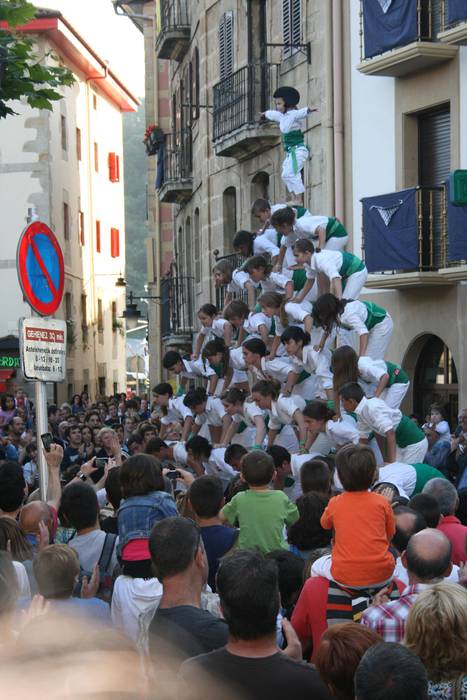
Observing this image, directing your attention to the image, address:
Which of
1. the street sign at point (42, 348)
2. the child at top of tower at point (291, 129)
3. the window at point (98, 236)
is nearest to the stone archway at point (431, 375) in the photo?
the child at top of tower at point (291, 129)

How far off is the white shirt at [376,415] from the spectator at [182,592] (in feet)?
17.7

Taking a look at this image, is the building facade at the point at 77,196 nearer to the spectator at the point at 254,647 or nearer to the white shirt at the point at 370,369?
the white shirt at the point at 370,369

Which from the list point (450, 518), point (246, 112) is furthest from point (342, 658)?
point (246, 112)

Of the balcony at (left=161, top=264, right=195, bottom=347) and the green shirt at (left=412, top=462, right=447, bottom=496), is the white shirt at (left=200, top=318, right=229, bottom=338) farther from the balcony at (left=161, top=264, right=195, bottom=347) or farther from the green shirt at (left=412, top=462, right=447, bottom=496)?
the balcony at (left=161, top=264, right=195, bottom=347)

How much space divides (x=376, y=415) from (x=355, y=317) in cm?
159

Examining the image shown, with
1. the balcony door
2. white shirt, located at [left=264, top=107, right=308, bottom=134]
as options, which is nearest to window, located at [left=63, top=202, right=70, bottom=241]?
the balcony door

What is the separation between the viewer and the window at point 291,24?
69.2ft

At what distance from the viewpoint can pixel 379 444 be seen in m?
10.5

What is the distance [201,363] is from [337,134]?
20.4ft

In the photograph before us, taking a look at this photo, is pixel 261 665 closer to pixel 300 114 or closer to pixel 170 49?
pixel 300 114

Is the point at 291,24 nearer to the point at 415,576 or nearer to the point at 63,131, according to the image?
the point at 415,576

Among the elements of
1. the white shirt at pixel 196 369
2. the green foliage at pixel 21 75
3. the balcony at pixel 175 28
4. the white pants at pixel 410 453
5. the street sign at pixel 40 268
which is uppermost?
the balcony at pixel 175 28

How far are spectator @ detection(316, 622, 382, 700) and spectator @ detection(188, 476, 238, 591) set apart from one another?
249 centimetres

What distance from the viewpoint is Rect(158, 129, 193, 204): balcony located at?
96.7 ft
